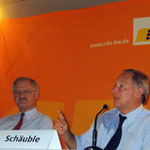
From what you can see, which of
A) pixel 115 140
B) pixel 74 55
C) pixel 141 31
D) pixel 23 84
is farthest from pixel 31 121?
pixel 141 31

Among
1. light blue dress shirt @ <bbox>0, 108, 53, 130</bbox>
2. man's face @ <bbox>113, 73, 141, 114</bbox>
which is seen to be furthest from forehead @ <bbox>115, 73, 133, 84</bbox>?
light blue dress shirt @ <bbox>0, 108, 53, 130</bbox>

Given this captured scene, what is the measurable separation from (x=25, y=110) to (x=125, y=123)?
1.32 metres

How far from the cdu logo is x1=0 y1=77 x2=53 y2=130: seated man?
1299mm

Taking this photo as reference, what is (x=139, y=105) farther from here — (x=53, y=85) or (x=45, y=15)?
(x=45, y=15)

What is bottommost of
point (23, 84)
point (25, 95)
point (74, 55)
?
point (25, 95)

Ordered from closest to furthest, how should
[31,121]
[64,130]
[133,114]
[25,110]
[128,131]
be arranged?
[64,130] → [128,131] → [133,114] → [31,121] → [25,110]

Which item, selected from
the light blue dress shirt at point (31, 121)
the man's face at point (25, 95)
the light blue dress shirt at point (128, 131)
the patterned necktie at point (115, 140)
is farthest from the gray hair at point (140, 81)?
the man's face at point (25, 95)

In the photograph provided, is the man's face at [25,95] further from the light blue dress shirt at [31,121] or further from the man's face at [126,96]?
the man's face at [126,96]

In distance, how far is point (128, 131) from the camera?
2250mm

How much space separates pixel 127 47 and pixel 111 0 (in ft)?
2.12

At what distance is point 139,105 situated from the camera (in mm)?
2463

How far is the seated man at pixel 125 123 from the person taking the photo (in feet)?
7.14

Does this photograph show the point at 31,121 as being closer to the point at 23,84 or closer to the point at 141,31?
the point at 23,84

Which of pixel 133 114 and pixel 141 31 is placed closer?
pixel 133 114
